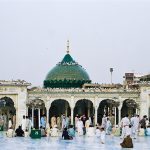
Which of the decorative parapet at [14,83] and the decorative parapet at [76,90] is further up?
the decorative parapet at [14,83]

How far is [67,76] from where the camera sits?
48.2 meters

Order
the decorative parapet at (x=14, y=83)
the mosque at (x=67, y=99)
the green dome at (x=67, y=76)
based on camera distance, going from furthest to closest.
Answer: the green dome at (x=67, y=76), the mosque at (x=67, y=99), the decorative parapet at (x=14, y=83)

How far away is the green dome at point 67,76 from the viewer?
48031 millimetres

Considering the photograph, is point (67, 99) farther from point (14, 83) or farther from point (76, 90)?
point (14, 83)

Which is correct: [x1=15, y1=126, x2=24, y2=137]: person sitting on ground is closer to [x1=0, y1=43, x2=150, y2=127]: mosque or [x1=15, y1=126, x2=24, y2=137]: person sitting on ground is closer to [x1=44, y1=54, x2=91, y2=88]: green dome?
[x1=0, y1=43, x2=150, y2=127]: mosque

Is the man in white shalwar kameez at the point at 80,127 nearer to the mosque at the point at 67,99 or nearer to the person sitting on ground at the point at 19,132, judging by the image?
the person sitting on ground at the point at 19,132

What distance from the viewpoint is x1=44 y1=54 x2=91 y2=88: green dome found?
4803cm

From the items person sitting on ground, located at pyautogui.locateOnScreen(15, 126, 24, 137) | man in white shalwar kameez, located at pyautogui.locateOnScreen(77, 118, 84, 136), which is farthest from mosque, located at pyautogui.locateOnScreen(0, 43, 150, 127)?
person sitting on ground, located at pyautogui.locateOnScreen(15, 126, 24, 137)

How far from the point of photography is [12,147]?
19.3m

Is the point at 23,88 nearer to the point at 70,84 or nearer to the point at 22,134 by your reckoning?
the point at 70,84

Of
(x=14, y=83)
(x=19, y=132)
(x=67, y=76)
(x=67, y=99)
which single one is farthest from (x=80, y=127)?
(x=67, y=76)

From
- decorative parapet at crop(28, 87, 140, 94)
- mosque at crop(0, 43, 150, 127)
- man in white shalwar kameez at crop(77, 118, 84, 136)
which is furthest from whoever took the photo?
decorative parapet at crop(28, 87, 140, 94)

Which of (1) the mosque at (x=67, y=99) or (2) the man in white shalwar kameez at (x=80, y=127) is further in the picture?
(1) the mosque at (x=67, y=99)

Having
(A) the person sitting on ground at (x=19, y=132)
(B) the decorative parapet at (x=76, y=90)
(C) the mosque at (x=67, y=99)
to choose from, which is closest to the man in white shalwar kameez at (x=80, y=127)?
(A) the person sitting on ground at (x=19, y=132)
